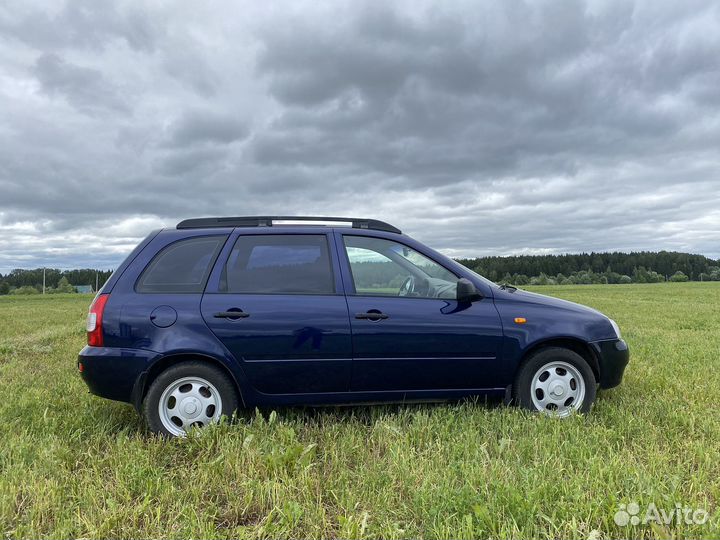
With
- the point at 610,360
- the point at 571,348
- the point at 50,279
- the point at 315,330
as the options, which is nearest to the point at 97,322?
the point at 315,330

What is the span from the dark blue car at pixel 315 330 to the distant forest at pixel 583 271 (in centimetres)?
6604

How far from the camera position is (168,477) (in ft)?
9.85

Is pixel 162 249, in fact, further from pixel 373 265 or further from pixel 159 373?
pixel 373 265

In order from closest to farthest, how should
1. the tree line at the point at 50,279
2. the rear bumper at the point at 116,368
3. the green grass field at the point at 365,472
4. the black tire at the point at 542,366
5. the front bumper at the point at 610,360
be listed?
the green grass field at the point at 365,472 < the rear bumper at the point at 116,368 < the black tire at the point at 542,366 < the front bumper at the point at 610,360 < the tree line at the point at 50,279

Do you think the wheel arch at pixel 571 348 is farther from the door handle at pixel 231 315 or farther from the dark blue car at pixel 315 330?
the door handle at pixel 231 315

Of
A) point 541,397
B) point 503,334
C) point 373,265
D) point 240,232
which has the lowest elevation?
point 541,397

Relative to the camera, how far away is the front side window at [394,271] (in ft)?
13.2

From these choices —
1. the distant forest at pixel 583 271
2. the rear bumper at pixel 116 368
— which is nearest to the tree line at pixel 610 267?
the distant forest at pixel 583 271

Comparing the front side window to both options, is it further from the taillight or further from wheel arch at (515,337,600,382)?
the taillight

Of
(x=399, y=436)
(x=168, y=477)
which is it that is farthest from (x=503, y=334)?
(x=168, y=477)

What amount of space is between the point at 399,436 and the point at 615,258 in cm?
9387

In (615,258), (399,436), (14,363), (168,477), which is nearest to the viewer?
(168,477)

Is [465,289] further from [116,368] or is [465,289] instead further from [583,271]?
[583,271]

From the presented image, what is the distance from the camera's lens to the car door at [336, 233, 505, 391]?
384 centimetres
